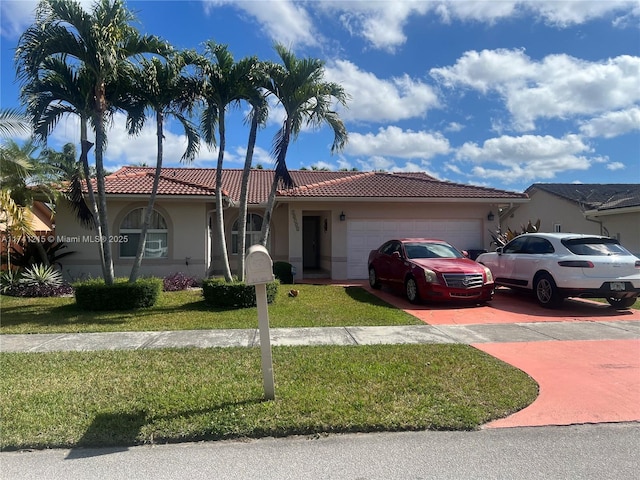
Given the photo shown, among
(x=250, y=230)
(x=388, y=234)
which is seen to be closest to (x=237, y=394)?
(x=388, y=234)

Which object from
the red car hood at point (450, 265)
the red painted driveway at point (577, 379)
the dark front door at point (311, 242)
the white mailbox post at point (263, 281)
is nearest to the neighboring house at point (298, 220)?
the dark front door at point (311, 242)

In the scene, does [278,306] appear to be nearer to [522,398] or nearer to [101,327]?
[101,327]

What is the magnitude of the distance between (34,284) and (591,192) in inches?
1011

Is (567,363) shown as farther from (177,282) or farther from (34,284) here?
(34,284)

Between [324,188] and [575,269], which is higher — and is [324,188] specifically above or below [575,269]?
above

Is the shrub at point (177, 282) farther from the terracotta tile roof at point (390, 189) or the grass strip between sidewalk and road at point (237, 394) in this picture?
the grass strip between sidewalk and road at point (237, 394)

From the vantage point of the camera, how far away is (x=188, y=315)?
955 cm

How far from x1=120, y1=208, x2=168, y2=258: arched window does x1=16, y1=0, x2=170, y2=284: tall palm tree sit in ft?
14.9

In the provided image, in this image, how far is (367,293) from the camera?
12633 millimetres

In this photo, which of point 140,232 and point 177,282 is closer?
point 177,282

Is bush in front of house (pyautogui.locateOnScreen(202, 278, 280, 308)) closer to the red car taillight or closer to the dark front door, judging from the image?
the red car taillight

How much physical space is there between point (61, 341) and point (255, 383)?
4.30 metres

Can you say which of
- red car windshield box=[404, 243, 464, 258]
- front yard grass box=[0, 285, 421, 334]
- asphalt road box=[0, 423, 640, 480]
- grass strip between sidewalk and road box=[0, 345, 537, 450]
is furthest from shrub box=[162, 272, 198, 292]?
asphalt road box=[0, 423, 640, 480]

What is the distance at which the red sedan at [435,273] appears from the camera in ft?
33.8
